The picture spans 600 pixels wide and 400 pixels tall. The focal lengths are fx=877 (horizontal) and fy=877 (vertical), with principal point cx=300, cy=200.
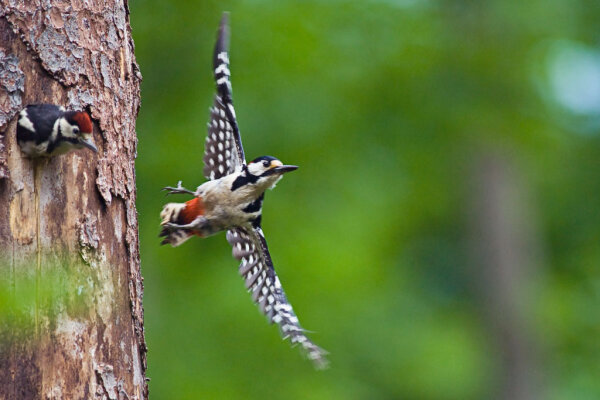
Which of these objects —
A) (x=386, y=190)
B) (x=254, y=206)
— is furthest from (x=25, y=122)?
(x=386, y=190)

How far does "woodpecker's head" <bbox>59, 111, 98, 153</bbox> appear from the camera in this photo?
11.4 ft

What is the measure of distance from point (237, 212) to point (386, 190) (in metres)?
6.17

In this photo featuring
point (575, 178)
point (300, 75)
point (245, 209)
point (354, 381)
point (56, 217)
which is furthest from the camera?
point (575, 178)

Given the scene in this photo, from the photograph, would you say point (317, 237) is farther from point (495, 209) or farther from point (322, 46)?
point (495, 209)

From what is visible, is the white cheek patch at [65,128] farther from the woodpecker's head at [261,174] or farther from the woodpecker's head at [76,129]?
the woodpecker's head at [261,174]

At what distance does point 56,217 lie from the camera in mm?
3592

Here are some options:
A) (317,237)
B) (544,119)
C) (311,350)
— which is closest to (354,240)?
(317,237)

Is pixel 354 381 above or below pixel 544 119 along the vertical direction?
below

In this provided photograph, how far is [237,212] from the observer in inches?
207

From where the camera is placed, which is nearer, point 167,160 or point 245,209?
point 245,209

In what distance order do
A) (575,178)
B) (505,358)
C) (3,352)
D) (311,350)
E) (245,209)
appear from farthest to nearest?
1. (575,178)
2. (505,358)
3. (245,209)
4. (311,350)
5. (3,352)

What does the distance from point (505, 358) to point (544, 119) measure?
13.5 ft

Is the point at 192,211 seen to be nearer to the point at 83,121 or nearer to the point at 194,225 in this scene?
the point at 194,225

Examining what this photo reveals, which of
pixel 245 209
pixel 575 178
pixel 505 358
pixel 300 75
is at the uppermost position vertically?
pixel 575 178
